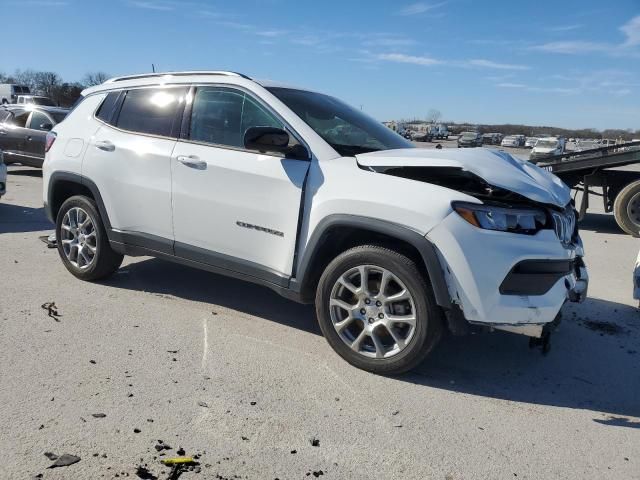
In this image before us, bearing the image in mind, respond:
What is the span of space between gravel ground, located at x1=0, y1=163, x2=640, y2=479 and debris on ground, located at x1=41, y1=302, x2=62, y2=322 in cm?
3

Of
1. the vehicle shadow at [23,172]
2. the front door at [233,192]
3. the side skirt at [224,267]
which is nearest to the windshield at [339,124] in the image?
the front door at [233,192]

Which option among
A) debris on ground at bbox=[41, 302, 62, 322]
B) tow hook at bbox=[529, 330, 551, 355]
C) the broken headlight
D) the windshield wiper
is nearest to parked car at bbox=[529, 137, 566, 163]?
tow hook at bbox=[529, 330, 551, 355]

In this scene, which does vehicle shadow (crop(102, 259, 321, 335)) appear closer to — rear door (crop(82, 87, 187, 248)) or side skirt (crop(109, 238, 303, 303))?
side skirt (crop(109, 238, 303, 303))

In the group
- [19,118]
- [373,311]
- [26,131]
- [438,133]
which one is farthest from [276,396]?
[438,133]

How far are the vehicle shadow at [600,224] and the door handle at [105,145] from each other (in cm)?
885

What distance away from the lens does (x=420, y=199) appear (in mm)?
3416

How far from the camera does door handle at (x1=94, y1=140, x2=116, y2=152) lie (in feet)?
16.0

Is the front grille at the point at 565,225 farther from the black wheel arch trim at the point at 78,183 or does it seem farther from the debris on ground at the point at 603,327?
the black wheel arch trim at the point at 78,183

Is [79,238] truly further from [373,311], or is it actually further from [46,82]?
[46,82]

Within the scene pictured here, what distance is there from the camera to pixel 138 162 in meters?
4.68

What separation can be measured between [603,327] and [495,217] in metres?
2.34

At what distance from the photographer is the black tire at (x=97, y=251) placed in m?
5.09

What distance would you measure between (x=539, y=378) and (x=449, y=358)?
620 millimetres


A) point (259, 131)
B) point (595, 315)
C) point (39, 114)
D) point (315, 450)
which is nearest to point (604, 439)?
point (315, 450)
